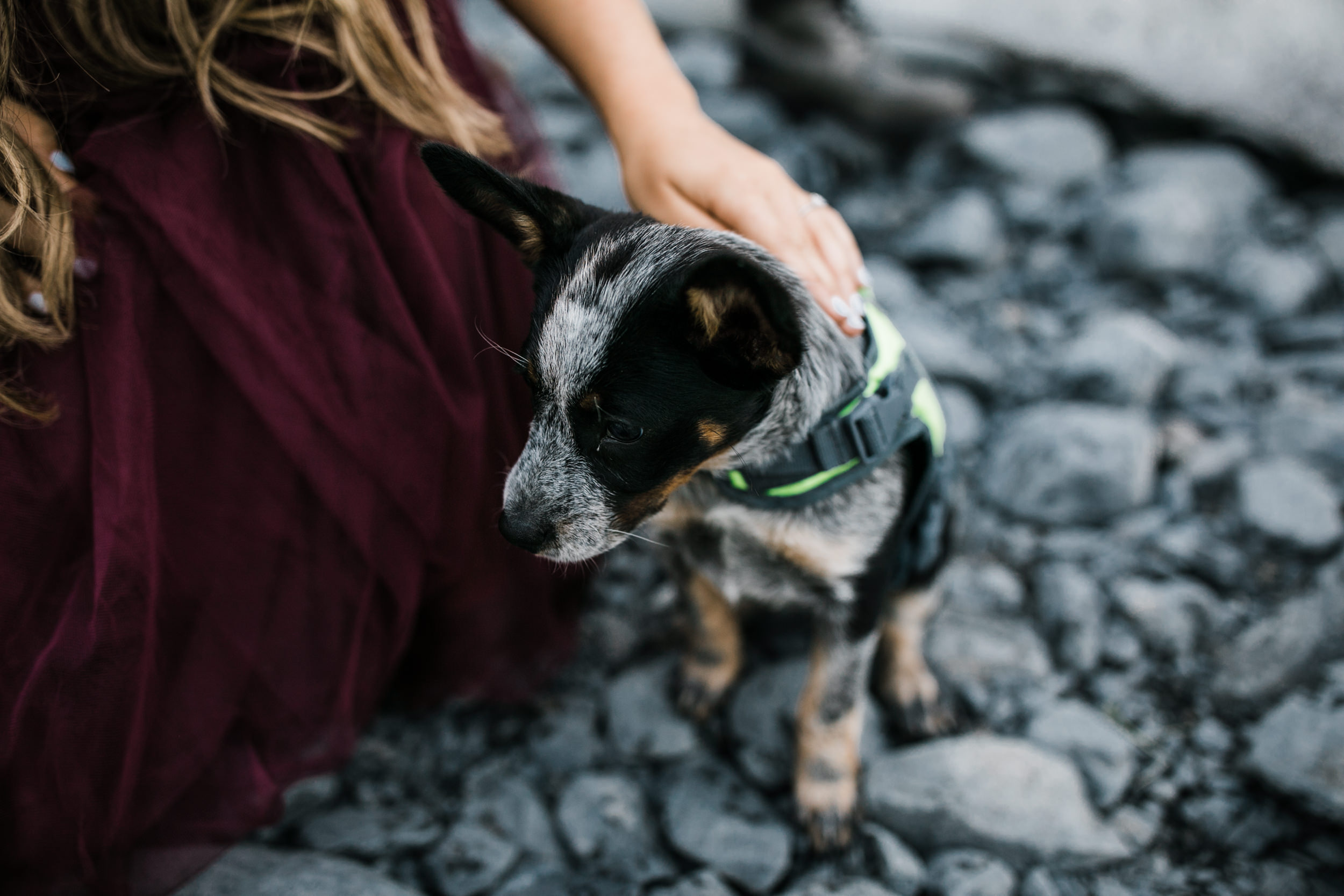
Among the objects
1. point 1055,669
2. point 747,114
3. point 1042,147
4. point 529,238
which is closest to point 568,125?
point 747,114

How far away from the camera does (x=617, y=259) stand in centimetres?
151

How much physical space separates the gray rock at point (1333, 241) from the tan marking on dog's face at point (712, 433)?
10.6 ft

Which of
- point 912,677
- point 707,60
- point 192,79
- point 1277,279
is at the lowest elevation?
point 912,677

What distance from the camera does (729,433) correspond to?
60.9 inches

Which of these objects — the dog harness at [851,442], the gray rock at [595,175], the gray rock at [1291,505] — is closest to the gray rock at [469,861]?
the dog harness at [851,442]

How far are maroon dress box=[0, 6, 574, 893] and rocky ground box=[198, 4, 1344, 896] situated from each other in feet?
1.17

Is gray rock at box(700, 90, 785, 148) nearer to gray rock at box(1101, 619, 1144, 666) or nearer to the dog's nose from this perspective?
gray rock at box(1101, 619, 1144, 666)

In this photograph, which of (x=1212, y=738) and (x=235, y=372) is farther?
(x=1212, y=738)

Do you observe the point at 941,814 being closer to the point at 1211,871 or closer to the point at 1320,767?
the point at 1211,871

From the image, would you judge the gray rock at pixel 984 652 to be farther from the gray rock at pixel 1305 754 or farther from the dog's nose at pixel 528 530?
the dog's nose at pixel 528 530

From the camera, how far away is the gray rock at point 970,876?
74.7 inches

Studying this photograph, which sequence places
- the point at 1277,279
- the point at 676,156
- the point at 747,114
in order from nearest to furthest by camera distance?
1. the point at 676,156
2. the point at 1277,279
3. the point at 747,114

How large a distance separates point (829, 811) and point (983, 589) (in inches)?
35.5

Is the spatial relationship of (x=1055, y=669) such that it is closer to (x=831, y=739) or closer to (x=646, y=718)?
(x=831, y=739)
